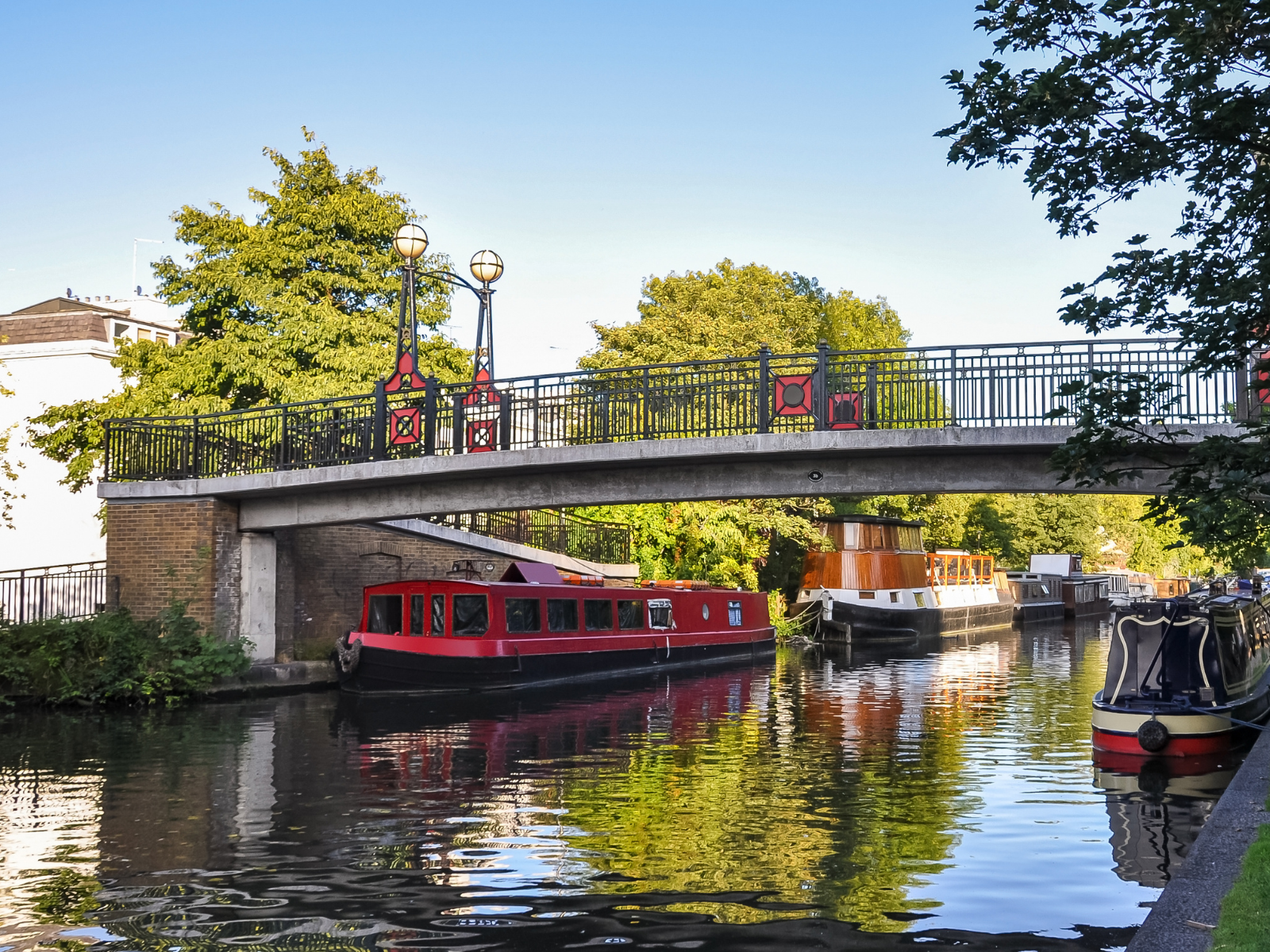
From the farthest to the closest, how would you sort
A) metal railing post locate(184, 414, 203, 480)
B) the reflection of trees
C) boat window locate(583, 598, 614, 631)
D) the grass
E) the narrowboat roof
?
the narrowboat roof < boat window locate(583, 598, 614, 631) < metal railing post locate(184, 414, 203, 480) < the reflection of trees < the grass

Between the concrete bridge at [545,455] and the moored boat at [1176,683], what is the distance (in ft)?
7.67

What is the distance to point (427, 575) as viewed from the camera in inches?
1101

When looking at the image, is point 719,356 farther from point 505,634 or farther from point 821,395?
point 821,395

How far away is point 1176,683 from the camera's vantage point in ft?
51.6

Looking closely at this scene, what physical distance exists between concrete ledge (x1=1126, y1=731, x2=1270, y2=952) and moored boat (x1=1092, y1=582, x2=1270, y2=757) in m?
4.85

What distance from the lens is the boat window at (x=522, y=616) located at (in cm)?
2373

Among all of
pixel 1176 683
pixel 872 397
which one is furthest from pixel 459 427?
pixel 1176 683

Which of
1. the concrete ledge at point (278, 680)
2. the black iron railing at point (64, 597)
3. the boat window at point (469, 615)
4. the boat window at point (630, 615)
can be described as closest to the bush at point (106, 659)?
the concrete ledge at point (278, 680)

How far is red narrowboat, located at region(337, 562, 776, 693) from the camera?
2247 cm

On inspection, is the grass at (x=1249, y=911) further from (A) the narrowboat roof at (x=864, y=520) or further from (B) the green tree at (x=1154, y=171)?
(A) the narrowboat roof at (x=864, y=520)

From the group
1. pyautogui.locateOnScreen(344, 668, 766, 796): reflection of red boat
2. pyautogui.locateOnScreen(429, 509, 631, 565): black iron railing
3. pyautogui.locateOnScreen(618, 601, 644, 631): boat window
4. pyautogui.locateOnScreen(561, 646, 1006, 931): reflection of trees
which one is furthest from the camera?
pyautogui.locateOnScreen(429, 509, 631, 565): black iron railing

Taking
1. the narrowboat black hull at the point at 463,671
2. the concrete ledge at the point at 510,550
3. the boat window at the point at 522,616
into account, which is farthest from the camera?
the concrete ledge at the point at 510,550

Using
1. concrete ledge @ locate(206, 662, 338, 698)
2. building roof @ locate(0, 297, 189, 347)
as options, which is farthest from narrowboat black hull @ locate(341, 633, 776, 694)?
building roof @ locate(0, 297, 189, 347)

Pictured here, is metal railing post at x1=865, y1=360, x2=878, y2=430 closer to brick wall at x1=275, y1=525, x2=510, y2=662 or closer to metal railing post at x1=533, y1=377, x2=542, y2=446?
metal railing post at x1=533, y1=377, x2=542, y2=446
